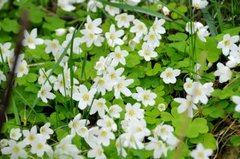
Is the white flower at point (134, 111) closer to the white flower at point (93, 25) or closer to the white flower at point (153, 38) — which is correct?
the white flower at point (153, 38)

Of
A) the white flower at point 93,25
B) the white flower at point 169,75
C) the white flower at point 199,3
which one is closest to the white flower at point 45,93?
the white flower at point 93,25

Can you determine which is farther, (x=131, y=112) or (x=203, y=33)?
(x=203, y=33)

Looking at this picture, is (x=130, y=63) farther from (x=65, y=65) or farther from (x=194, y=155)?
(x=194, y=155)

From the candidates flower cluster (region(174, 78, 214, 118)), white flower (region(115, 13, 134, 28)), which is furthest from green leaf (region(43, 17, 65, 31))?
flower cluster (region(174, 78, 214, 118))

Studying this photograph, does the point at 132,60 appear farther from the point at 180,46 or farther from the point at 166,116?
the point at 166,116

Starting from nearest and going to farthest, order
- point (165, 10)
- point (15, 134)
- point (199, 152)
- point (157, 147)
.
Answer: point (199, 152)
point (157, 147)
point (15, 134)
point (165, 10)

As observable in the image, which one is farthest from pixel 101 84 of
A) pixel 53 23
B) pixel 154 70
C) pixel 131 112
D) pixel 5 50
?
pixel 53 23

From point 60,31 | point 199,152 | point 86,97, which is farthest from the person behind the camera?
point 60,31
